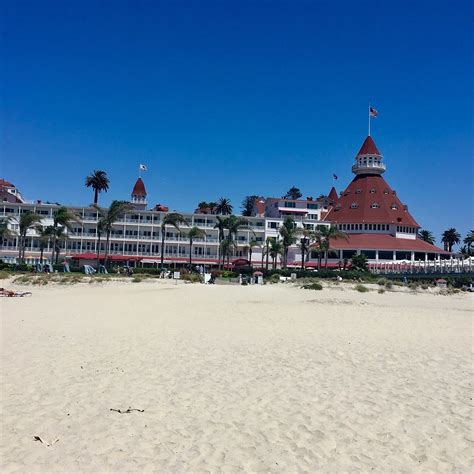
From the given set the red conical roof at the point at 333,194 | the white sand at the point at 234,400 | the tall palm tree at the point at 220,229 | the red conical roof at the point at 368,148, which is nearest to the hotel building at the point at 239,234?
the tall palm tree at the point at 220,229

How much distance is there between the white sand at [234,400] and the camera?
18.6ft

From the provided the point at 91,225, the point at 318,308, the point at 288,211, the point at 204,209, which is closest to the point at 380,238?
the point at 288,211

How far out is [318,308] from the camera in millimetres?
23609

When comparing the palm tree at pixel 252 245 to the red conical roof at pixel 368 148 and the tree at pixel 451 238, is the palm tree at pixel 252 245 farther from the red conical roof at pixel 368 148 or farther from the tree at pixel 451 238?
the tree at pixel 451 238

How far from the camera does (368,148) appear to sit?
103m

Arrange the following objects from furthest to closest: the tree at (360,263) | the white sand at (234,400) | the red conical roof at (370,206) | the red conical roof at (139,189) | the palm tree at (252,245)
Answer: the red conical roof at (139,189), the red conical roof at (370,206), the palm tree at (252,245), the tree at (360,263), the white sand at (234,400)

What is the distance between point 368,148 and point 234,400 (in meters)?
102

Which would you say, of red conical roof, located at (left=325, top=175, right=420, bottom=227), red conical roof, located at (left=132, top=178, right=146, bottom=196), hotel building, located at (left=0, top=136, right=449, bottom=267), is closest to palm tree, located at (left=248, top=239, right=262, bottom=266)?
hotel building, located at (left=0, top=136, right=449, bottom=267)

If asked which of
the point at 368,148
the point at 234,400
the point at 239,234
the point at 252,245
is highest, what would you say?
the point at 368,148

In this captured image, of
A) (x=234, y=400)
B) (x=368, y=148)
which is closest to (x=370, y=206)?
(x=368, y=148)

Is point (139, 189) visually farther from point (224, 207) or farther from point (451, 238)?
point (451, 238)

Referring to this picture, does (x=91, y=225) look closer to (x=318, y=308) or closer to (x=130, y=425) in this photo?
(x=318, y=308)

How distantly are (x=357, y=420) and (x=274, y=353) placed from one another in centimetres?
461

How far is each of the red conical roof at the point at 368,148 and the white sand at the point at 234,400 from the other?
92234mm
